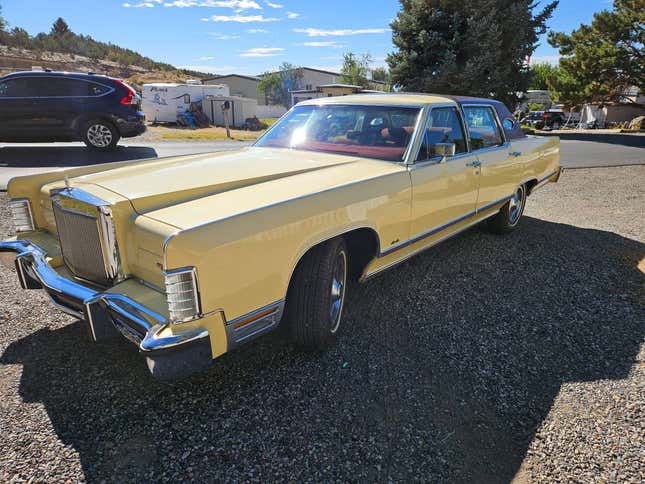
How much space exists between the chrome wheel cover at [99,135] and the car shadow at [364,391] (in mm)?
8280

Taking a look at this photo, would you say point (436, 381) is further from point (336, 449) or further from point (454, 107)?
point (454, 107)

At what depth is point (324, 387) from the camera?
8.32 ft

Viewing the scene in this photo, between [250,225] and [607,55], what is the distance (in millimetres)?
30052

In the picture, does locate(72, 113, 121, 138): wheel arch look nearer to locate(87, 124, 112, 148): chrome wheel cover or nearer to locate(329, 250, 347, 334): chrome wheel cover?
locate(87, 124, 112, 148): chrome wheel cover

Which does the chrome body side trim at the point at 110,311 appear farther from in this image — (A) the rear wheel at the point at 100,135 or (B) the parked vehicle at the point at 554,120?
(B) the parked vehicle at the point at 554,120

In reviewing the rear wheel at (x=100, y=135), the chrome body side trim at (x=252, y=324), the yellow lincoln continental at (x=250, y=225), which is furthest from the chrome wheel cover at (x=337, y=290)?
the rear wheel at (x=100, y=135)

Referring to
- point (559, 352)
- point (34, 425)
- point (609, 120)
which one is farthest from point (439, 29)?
point (34, 425)

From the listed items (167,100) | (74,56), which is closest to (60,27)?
(74,56)

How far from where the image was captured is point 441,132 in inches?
151

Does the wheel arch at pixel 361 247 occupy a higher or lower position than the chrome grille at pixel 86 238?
lower

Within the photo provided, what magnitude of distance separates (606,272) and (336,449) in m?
3.62

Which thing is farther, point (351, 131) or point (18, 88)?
point (18, 88)

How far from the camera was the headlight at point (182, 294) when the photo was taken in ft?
6.35

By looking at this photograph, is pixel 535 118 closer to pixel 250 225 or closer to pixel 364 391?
pixel 364 391
